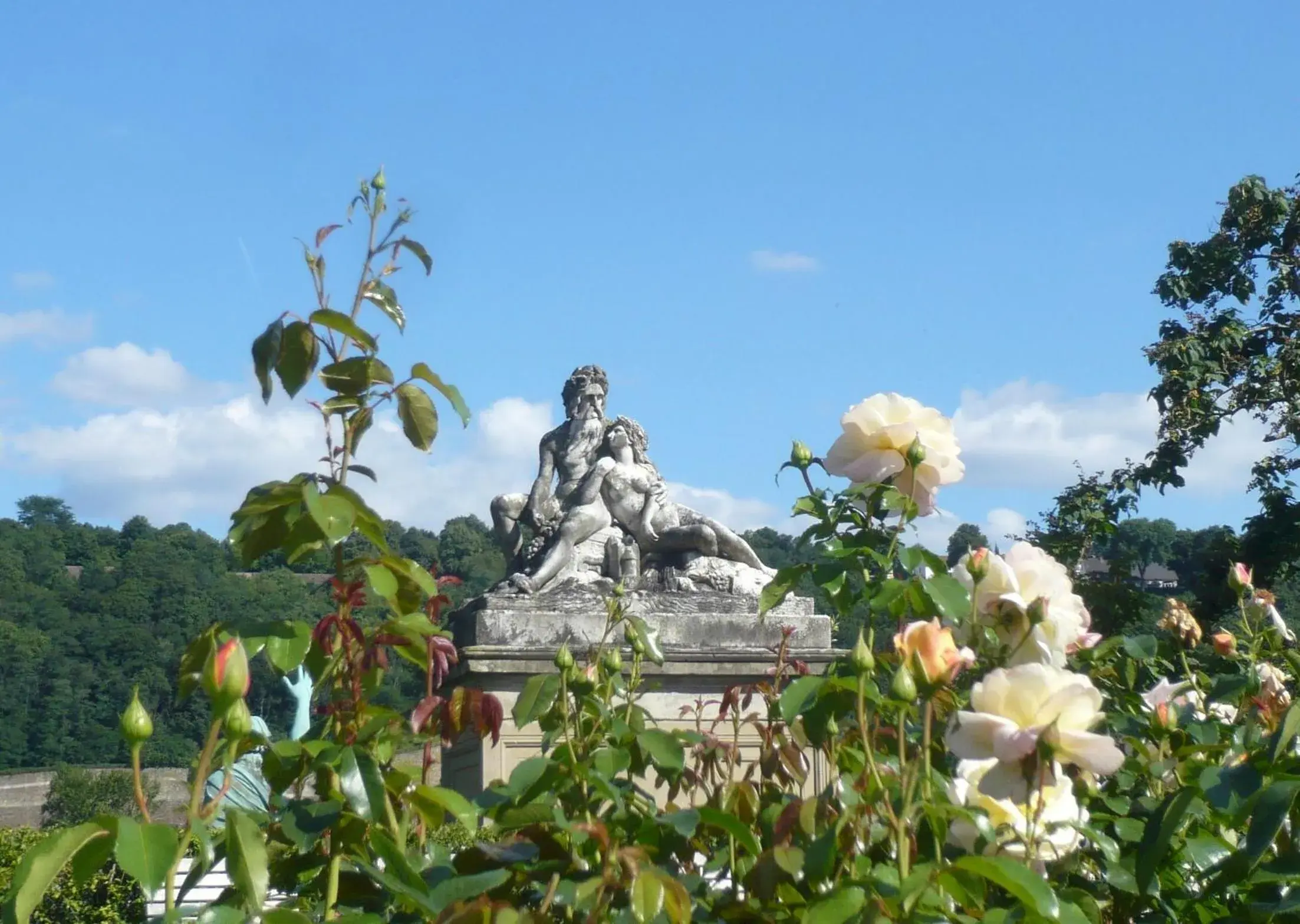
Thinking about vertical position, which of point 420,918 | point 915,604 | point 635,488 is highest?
point 635,488

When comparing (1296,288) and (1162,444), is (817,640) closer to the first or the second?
(1162,444)

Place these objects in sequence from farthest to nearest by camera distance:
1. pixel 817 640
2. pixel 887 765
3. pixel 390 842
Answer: pixel 817 640, pixel 887 765, pixel 390 842

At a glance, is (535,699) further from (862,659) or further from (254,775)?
(254,775)

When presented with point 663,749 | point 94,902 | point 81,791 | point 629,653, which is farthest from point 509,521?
point 81,791

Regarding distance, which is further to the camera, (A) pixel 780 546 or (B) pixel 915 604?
(A) pixel 780 546

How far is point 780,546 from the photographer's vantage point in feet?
77.3

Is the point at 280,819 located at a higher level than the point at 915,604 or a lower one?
lower

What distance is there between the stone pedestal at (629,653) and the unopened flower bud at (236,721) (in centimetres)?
827

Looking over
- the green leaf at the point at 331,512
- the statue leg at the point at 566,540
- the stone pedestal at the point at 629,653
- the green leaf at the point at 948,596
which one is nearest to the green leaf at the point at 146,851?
the green leaf at the point at 331,512

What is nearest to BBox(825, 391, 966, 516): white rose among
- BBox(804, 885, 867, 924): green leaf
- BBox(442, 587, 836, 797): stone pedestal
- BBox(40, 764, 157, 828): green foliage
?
BBox(804, 885, 867, 924): green leaf

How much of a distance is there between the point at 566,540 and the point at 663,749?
8.90 meters

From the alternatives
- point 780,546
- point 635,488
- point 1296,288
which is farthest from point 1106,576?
point 780,546

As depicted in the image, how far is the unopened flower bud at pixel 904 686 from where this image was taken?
196 cm

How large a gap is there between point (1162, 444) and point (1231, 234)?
2.11 metres
